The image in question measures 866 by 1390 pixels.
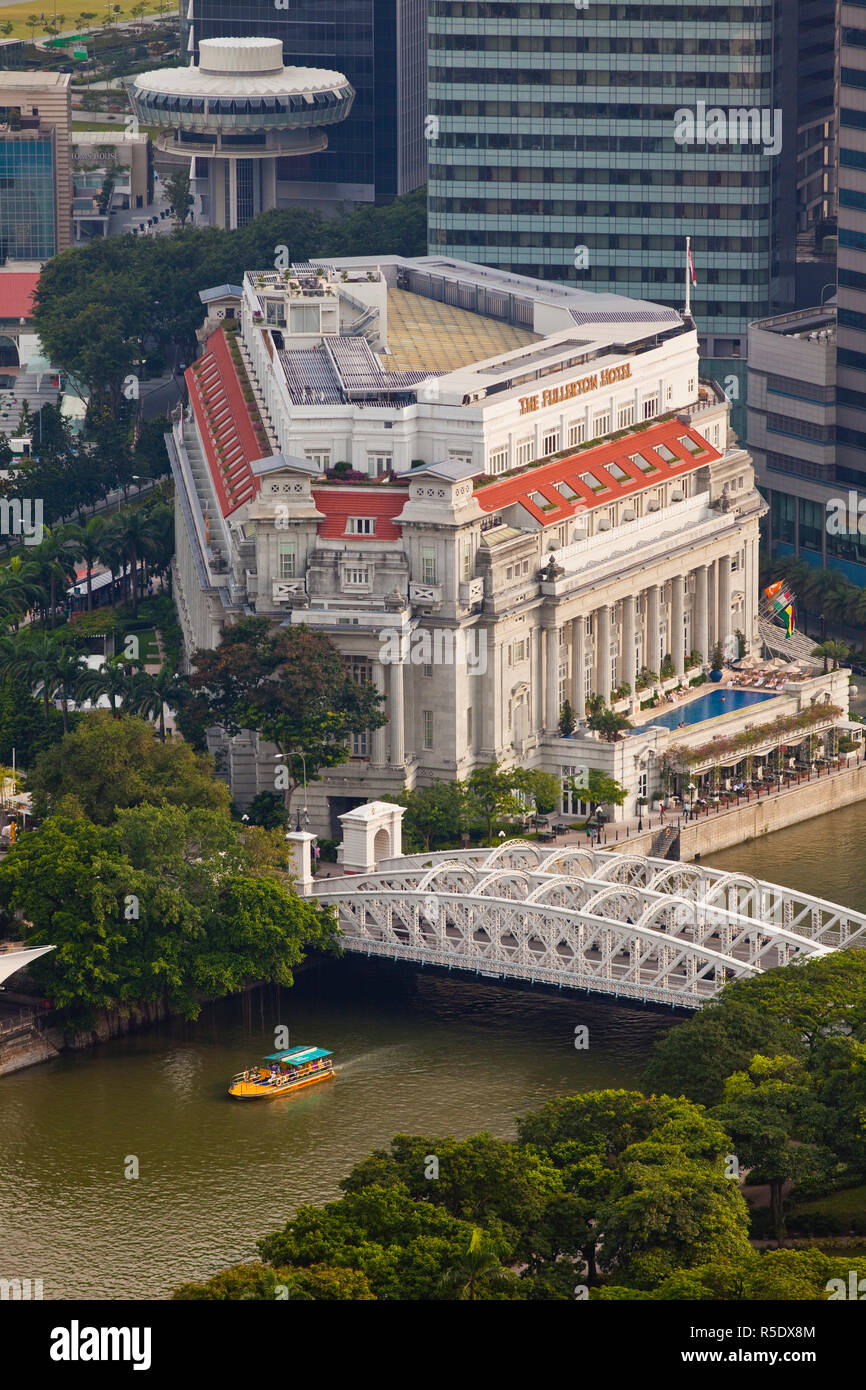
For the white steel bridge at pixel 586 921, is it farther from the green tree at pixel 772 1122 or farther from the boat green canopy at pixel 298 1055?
the green tree at pixel 772 1122

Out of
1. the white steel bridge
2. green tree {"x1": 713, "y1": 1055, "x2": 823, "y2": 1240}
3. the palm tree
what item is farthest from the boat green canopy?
the palm tree

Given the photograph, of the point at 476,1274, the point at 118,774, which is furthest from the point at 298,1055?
the point at 476,1274

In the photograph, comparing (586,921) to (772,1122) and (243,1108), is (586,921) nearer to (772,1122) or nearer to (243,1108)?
(243,1108)

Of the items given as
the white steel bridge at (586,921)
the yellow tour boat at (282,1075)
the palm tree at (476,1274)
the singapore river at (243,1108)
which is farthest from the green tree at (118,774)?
the palm tree at (476,1274)
